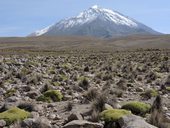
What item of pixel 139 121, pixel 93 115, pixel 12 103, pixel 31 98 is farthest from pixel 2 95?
pixel 139 121

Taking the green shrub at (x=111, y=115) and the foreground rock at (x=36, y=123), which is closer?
the foreground rock at (x=36, y=123)

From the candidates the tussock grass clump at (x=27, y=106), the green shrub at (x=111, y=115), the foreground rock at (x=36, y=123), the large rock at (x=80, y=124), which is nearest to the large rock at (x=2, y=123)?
the foreground rock at (x=36, y=123)

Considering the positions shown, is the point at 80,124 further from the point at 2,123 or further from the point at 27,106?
the point at 27,106

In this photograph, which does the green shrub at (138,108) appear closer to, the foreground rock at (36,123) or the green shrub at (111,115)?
the green shrub at (111,115)

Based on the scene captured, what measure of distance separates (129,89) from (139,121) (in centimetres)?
1098

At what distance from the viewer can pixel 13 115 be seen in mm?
13742

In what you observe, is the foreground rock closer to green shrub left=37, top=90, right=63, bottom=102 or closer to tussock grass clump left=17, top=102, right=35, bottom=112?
tussock grass clump left=17, top=102, right=35, bottom=112

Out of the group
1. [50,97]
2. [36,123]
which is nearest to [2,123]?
[36,123]

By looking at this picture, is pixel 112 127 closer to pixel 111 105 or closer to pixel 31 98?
pixel 111 105

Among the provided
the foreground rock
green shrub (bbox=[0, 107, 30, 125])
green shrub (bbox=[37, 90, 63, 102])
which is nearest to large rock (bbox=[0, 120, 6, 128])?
green shrub (bbox=[0, 107, 30, 125])

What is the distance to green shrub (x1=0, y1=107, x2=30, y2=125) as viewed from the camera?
13420mm

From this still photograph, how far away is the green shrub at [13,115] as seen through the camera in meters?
13.4

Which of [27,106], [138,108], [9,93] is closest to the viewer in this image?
[138,108]

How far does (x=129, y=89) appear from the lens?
72.4ft
